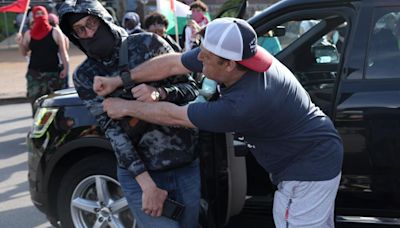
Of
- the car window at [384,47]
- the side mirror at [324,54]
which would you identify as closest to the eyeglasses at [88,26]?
the car window at [384,47]

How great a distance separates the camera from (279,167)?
259 cm

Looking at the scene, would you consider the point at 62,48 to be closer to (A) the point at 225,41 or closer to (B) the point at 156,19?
(B) the point at 156,19

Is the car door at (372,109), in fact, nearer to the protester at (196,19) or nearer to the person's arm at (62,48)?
the person's arm at (62,48)

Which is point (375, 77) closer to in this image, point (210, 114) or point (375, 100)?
point (375, 100)

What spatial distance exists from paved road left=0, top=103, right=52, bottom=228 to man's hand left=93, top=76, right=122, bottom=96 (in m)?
2.56

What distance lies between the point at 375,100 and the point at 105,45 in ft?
5.15

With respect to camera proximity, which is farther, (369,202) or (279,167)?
(369,202)

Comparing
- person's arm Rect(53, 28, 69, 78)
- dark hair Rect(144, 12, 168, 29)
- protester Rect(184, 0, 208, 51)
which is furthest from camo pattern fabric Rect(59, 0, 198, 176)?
protester Rect(184, 0, 208, 51)

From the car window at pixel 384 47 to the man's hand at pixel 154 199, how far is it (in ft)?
4.71

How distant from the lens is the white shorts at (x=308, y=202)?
8.32 ft

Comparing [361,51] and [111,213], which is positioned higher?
[361,51]

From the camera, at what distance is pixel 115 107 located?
267 centimetres

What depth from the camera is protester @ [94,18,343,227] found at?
91.9 inches

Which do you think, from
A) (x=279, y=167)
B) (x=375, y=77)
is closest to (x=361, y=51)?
(x=375, y=77)
